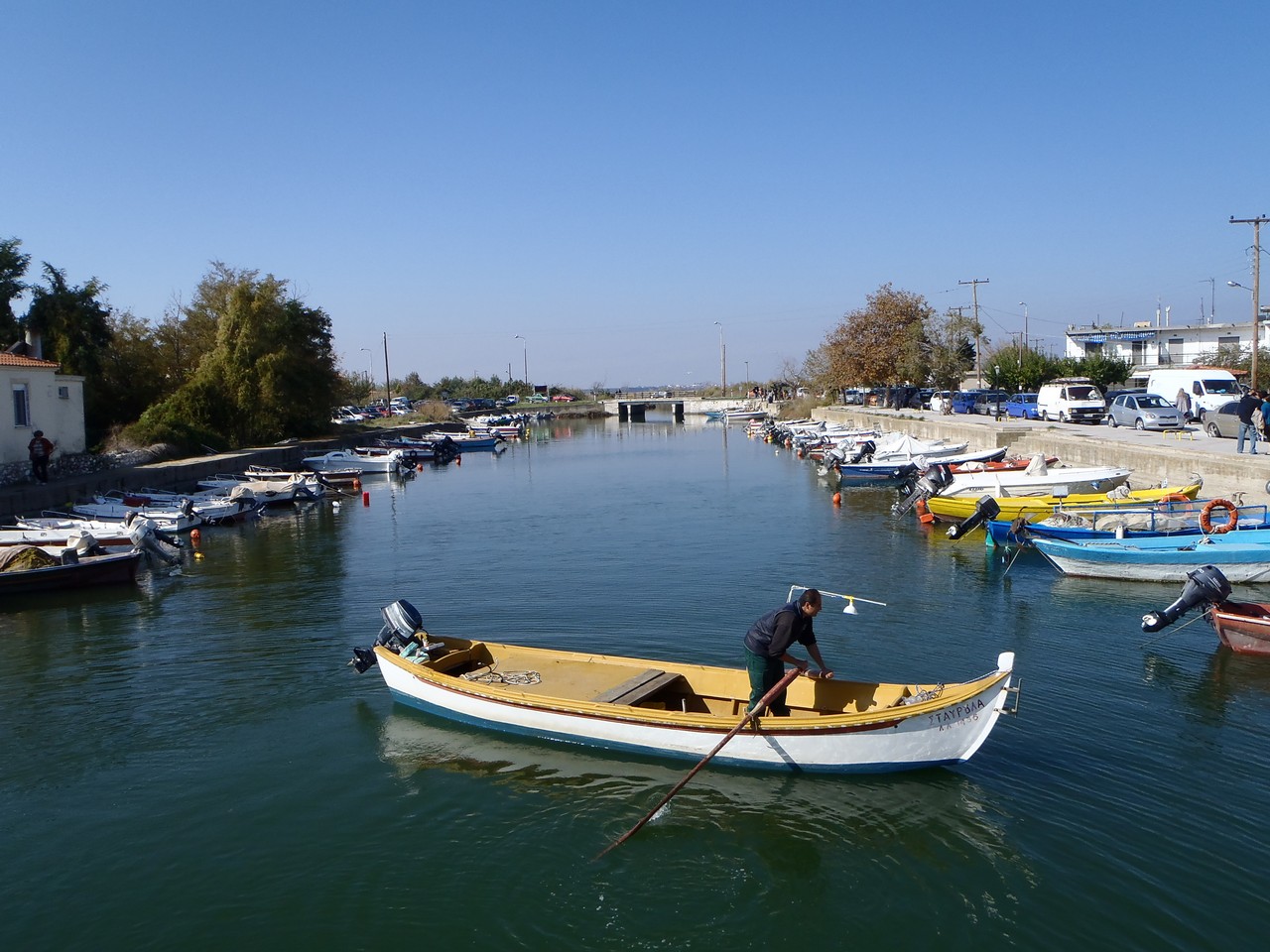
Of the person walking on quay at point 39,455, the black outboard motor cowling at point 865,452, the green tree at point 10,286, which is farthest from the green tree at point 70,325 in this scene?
the black outboard motor cowling at point 865,452

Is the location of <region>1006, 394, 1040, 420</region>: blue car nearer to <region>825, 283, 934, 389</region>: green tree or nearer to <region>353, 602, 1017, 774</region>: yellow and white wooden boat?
<region>825, 283, 934, 389</region>: green tree

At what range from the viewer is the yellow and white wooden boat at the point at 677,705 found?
10211 millimetres

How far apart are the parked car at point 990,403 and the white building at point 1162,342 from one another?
1430 centimetres

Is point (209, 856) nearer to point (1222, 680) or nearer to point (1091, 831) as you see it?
point (1091, 831)

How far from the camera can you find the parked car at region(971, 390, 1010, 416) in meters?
52.9

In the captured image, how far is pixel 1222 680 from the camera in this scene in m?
13.6

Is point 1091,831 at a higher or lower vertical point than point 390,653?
lower

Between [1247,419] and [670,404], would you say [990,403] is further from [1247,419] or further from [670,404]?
[670,404]

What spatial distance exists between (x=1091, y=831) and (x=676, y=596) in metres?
10.5

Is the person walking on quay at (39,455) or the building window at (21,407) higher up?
the building window at (21,407)

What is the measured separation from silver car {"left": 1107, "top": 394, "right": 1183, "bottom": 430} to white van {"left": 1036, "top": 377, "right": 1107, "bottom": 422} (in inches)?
41.0

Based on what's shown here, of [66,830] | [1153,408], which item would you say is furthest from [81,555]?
[1153,408]

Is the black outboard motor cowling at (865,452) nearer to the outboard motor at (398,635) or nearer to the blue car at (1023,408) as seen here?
the blue car at (1023,408)

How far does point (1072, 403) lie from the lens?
44656 mm
